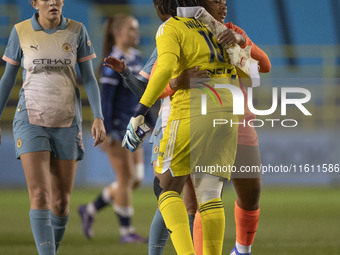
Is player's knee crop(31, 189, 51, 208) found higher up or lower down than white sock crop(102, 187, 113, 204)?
higher up

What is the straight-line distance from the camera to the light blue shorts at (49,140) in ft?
14.8

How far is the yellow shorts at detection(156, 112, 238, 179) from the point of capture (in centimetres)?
374

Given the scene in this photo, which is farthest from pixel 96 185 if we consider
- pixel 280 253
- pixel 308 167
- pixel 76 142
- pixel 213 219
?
pixel 213 219

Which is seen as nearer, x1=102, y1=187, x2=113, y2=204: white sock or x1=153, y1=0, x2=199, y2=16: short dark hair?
x1=153, y1=0, x2=199, y2=16: short dark hair

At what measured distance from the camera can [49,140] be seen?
4609 mm

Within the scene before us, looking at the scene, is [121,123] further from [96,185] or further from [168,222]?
[96,185]

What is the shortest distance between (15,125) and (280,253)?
2.40m

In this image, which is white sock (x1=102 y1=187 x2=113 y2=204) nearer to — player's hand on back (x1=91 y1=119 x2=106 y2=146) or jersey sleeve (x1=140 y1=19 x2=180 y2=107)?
player's hand on back (x1=91 y1=119 x2=106 y2=146)

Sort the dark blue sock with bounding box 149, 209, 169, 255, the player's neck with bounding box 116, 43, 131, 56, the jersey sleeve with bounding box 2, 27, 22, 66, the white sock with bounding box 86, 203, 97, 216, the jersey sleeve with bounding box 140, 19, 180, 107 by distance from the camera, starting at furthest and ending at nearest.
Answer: the white sock with bounding box 86, 203, 97, 216 → the player's neck with bounding box 116, 43, 131, 56 → the jersey sleeve with bounding box 2, 27, 22, 66 → the dark blue sock with bounding box 149, 209, 169, 255 → the jersey sleeve with bounding box 140, 19, 180, 107

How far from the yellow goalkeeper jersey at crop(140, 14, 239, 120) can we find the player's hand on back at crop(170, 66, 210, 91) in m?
0.02

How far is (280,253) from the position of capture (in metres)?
5.91

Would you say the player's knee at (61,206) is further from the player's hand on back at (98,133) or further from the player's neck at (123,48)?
the player's neck at (123,48)

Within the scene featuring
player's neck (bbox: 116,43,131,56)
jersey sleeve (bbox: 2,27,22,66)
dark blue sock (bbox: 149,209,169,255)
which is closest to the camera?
dark blue sock (bbox: 149,209,169,255)

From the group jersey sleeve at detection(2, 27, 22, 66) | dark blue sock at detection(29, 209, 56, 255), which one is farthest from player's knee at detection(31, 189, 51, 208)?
jersey sleeve at detection(2, 27, 22, 66)
